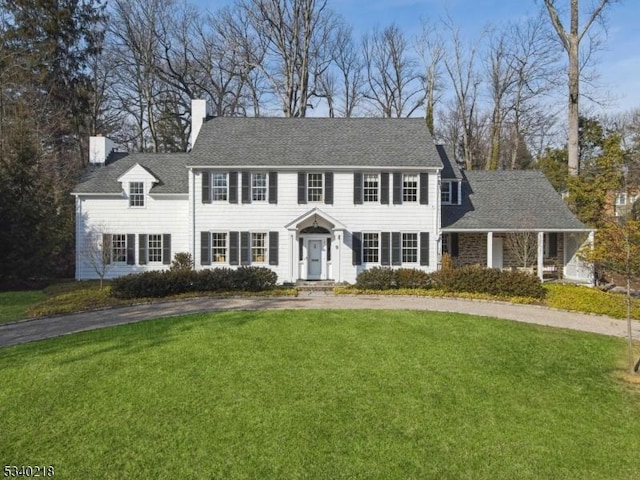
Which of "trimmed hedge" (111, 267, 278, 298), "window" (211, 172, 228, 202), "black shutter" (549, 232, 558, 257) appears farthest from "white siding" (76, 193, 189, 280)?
"black shutter" (549, 232, 558, 257)

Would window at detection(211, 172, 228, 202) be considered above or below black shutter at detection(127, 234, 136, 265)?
above

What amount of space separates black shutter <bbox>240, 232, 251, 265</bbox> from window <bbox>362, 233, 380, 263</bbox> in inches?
201

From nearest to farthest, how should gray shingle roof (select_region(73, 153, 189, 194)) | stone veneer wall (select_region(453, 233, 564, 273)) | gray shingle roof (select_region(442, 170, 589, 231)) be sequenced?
gray shingle roof (select_region(442, 170, 589, 231)), gray shingle roof (select_region(73, 153, 189, 194)), stone veneer wall (select_region(453, 233, 564, 273))

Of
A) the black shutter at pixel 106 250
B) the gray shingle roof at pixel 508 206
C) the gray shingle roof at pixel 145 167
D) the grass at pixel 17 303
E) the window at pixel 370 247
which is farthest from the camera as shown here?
the gray shingle roof at pixel 145 167

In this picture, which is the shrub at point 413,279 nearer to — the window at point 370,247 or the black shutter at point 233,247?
the window at point 370,247

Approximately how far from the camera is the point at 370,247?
2008 cm

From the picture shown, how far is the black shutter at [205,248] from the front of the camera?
1991 centimetres

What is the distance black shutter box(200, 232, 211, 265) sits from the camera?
1991cm

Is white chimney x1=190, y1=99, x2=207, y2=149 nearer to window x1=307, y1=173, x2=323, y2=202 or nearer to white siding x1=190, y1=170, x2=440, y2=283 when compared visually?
white siding x1=190, y1=170, x2=440, y2=283

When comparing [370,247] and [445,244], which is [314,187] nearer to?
[370,247]

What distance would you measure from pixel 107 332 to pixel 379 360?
20.9ft

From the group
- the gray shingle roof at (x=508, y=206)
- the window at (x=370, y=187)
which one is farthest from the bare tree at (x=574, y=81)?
the window at (x=370, y=187)

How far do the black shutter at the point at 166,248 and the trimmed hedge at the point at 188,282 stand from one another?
14.8ft

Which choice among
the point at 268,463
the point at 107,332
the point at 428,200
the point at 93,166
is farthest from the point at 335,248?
the point at 268,463
